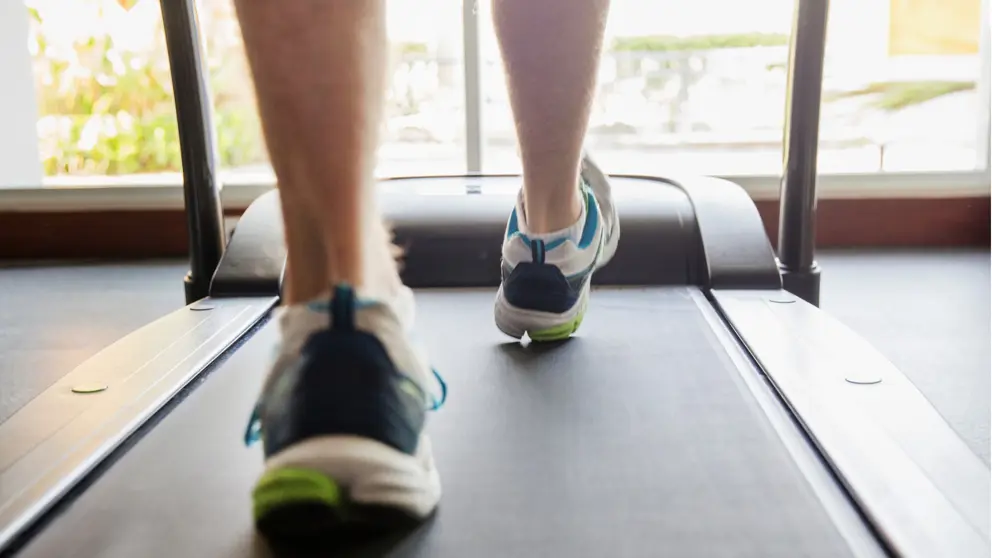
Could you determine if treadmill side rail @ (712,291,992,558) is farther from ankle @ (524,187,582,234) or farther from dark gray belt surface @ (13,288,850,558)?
ankle @ (524,187,582,234)

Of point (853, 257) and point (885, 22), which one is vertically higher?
point (885, 22)

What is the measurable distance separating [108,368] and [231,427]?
0.29 m

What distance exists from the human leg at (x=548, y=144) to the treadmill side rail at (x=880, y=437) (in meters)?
0.27

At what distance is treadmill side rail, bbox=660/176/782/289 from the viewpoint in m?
1.48

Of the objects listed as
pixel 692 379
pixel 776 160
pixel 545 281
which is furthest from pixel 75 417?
pixel 776 160

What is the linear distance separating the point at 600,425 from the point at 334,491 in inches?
13.6

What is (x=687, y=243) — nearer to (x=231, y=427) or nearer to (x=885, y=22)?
(x=231, y=427)

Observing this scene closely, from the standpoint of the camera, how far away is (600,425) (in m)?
0.90

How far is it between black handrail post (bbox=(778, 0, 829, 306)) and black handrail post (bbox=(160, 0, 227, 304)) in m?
1.04

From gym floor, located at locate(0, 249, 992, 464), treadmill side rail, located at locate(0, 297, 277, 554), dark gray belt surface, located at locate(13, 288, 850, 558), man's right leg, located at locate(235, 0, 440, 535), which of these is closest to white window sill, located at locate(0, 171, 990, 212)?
gym floor, located at locate(0, 249, 992, 464)

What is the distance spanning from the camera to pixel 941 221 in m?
2.38

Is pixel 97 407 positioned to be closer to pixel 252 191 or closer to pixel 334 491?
pixel 334 491

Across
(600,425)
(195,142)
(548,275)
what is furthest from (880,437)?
(195,142)

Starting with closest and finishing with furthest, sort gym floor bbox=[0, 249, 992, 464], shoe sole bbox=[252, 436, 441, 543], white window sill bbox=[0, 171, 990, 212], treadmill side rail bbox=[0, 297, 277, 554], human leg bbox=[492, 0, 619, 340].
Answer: shoe sole bbox=[252, 436, 441, 543]
treadmill side rail bbox=[0, 297, 277, 554]
human leg bbox=[492, 0, 619, 340]
gym floor bbox=[0, 249, 992, 464]
white window sill bbox=[0, 171, 990, 212]
